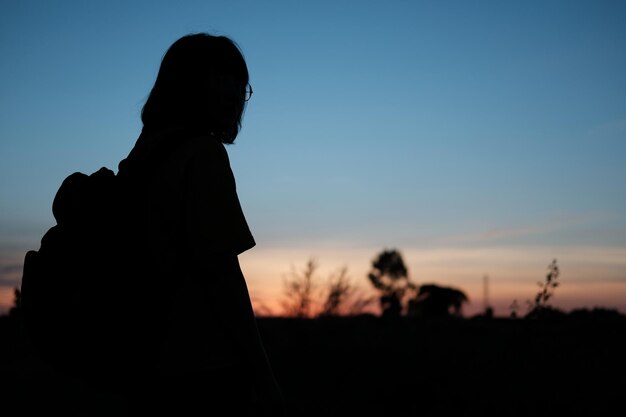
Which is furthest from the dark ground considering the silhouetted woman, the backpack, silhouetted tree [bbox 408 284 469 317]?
silhouetted tree [bbox 408 284 469 317]

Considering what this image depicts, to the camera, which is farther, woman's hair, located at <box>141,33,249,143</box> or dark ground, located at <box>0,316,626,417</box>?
dark ground, located at <box>0,316,626,417</box>

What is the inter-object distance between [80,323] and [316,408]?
177 inches

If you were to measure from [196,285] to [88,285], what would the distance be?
0.29 meters

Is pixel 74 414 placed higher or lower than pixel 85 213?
lower

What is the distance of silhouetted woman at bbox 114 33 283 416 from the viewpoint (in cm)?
168

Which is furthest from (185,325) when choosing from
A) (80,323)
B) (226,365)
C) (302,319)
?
(302,319)

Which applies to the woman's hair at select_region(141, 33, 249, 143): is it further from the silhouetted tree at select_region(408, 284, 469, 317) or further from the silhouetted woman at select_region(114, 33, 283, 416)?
the silhouetted tree at select_region(408, 284, 469, 317)

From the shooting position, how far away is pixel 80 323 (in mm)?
1655

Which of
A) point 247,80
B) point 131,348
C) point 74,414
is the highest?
point 247,80

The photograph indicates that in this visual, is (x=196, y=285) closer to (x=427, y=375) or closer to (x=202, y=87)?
(x=202, y=87)

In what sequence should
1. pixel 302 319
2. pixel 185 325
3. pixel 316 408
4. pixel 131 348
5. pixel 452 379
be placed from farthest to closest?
pixel 302 319, pixel 452 379, pixel 316 408, pixel 185 325, pixel 131 348

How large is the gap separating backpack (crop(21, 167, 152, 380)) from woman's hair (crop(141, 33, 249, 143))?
343 mm

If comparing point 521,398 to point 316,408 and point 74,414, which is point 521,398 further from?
point 74,414

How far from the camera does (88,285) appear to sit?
1.66m
